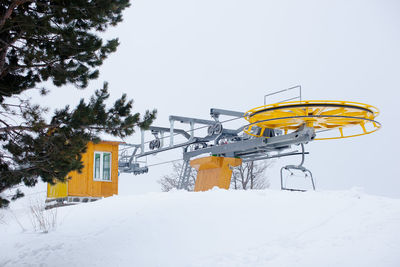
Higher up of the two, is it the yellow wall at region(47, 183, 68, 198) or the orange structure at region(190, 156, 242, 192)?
the orange structure at region(190, 156, 242, 192)

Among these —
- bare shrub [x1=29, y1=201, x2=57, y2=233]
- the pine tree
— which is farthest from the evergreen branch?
bare shrub [x1=29, y1=201, x2=57, y2=233]

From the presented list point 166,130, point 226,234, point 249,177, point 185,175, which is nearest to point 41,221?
point 226,234

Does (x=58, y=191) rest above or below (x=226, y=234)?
above

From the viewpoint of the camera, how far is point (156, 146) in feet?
53.0

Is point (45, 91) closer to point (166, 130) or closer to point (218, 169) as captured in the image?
point (218, 169)

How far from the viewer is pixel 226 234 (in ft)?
22.8

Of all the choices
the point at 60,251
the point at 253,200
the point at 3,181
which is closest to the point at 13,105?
the point at 3,181

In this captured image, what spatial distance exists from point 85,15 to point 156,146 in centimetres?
916

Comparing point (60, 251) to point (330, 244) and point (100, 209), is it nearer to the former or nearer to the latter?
point (100, 209)

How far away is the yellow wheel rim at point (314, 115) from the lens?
897 centimetres

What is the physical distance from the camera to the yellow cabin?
15430 millimetres

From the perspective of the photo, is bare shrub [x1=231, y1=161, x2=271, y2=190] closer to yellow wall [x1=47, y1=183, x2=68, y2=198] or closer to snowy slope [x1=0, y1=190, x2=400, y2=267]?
yellow wall [x1=47, y1=183, x2=68, y2=198]

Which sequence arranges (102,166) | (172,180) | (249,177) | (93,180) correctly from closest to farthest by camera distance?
(93,180) < (102,166) < (249,177) < (172,180)

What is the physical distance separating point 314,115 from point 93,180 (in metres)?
9.47
